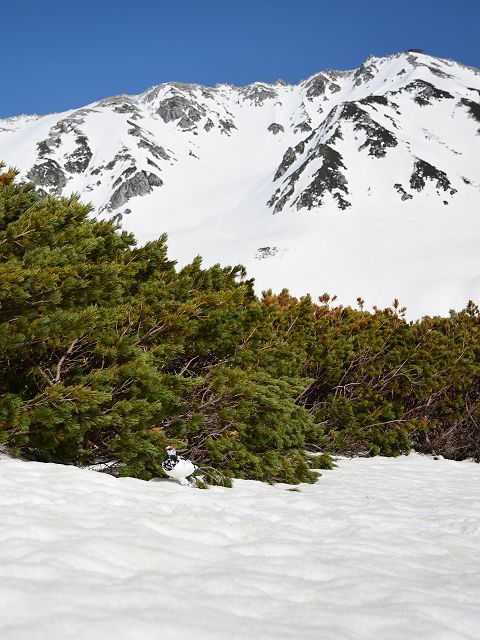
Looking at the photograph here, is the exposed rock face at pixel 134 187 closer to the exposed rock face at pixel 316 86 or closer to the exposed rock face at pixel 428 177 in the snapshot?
the exposed rock face at pixel 428 177

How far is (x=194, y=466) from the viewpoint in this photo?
16.3ft

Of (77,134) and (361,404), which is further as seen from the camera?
(77,134)

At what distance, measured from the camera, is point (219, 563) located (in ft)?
9.30

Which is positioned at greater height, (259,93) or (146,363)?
(259,93)

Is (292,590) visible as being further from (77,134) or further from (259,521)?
(77,134)

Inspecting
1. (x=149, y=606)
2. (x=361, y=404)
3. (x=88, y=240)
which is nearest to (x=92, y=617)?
(x=149, y=606)

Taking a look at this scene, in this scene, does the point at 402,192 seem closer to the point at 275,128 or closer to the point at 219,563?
the point at 219,563

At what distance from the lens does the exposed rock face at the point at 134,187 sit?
290 ft

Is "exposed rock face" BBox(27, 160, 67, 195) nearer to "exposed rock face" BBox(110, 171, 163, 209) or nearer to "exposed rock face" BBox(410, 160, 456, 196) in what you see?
"exposed rock face" BBox(110, 171, 163, 209)

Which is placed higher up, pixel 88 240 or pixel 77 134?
pixel 77 134

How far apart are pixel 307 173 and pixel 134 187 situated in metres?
39.4

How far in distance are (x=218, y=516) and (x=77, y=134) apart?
4553 inches

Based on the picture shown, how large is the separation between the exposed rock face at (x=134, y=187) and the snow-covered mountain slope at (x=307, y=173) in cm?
18

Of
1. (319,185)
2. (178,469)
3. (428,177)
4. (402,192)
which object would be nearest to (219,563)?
(178,469)
